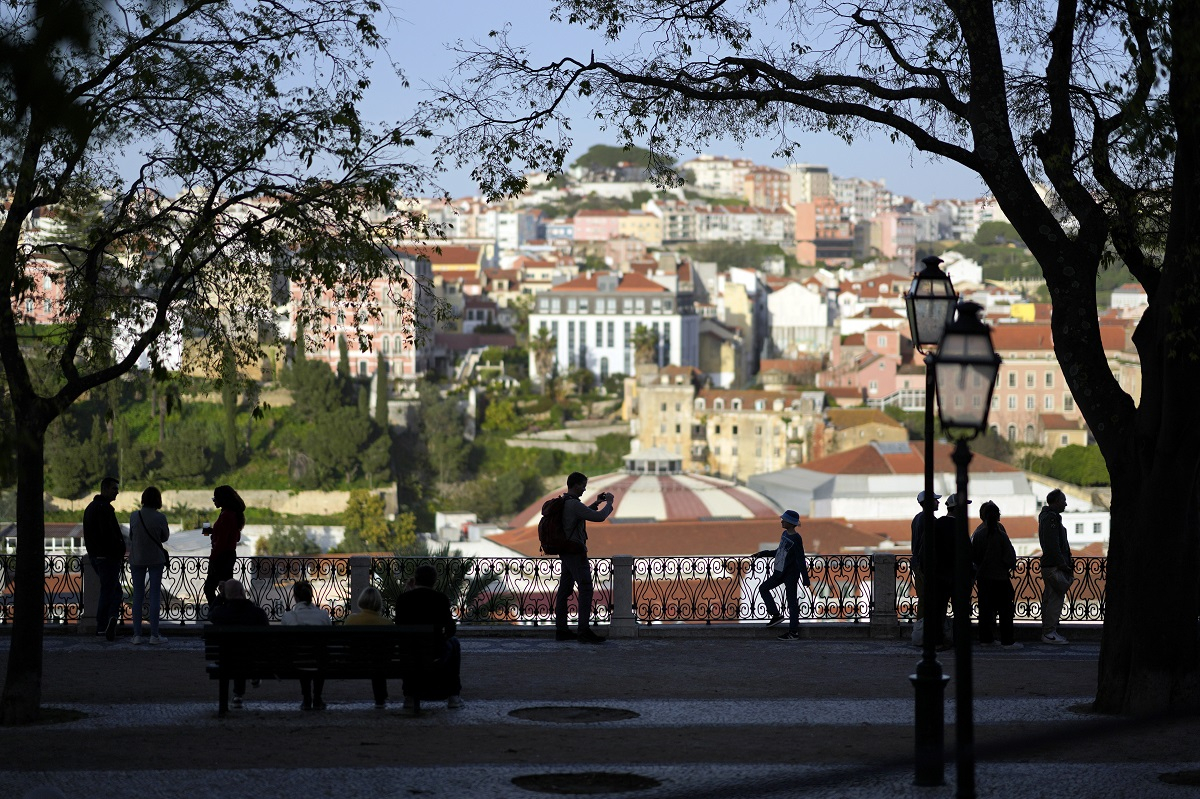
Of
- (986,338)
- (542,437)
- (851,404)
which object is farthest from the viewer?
(851,404)

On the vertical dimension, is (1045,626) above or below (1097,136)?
below

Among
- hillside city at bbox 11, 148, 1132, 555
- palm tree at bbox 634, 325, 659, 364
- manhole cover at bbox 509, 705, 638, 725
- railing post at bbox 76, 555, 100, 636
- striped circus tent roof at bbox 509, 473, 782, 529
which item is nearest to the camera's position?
manhole cover at bbox 509, 705, 638, 725

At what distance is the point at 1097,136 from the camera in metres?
10.9

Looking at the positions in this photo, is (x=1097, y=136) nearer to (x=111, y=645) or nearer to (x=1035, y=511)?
(x=111, y=645)

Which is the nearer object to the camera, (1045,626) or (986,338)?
(986,338)

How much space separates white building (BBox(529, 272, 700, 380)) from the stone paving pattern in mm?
106925

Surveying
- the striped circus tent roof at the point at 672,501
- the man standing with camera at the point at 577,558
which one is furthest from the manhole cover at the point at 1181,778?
the striped circus tent roof at the point at 672,501

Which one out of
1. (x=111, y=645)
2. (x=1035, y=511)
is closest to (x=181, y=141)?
(x=111, y=645)

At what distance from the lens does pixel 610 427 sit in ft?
344

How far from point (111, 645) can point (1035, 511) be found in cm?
6244

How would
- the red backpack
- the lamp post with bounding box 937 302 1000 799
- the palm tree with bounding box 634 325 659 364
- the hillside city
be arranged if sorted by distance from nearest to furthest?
1. the lamp post with bounding box 937 302 1000 799
2. the red backpack
3. the hillside city
4. the palm tree with bounding box 634 325 659 364

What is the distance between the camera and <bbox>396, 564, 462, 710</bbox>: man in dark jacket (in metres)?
9.88

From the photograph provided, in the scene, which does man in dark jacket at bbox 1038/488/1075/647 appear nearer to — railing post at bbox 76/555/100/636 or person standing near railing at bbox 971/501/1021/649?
person standing near railing at bbox 971/501/1021/649

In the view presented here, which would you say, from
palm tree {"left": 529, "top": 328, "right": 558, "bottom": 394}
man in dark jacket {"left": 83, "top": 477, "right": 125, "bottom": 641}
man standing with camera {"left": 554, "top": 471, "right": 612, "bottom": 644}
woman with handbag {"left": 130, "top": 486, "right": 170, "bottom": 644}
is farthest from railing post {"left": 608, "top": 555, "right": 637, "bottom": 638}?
palm tree {"left": 529, "top": 328, "right": 558, "bottom": 394}
